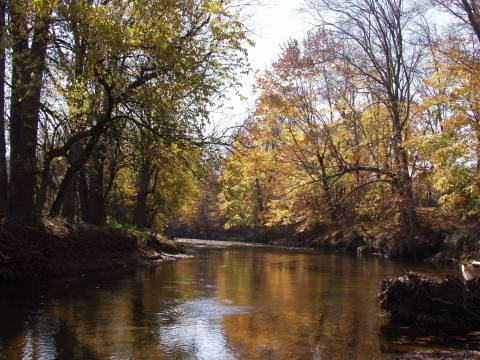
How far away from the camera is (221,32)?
45.1ft

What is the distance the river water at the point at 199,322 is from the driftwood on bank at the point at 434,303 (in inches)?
16.8

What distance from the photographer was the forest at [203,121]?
1261cm

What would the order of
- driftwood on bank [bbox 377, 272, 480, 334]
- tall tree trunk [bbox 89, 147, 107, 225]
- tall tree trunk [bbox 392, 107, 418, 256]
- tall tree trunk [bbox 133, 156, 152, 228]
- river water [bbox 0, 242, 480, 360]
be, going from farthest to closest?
tall tree trunk [bbox 133, 156, 152, 228]
tall tree trunk [bbox 392, 107, 418, 256]
tall tree trunk [bbox 89, 147, 107, 225]
driftwood on bank [bbox 377, 272, 480, 334]
river water [bbox 0, 242, 480, 360]

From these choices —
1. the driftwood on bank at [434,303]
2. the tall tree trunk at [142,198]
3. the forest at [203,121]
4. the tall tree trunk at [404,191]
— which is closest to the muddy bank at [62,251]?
the forest at [203,121]

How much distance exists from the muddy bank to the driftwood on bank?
9.62m

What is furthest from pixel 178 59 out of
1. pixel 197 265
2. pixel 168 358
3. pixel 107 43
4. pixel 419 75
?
pixel 419 75

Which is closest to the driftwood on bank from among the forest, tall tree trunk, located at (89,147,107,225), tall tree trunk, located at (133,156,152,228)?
the forest

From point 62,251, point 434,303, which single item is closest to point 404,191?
point 434,303

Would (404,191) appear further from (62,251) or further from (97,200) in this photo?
(62,251)

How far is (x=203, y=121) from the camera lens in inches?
591

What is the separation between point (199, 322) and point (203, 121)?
6530 millimetres

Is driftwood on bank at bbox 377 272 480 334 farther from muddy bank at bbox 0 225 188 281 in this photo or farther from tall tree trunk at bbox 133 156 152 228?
tall tree trunk at bbox 133 156 152 228

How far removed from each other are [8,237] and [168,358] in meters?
8.34

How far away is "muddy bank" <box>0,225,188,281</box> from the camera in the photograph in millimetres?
13953
